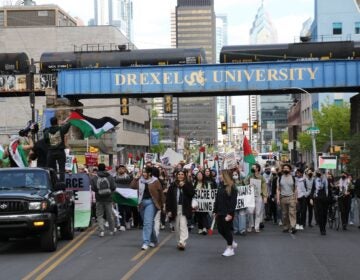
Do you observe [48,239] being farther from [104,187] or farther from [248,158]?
[248,158]

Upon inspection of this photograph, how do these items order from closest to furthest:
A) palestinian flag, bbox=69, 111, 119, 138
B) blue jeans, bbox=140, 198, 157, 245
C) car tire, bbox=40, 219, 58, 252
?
car tire, bbox=40, 219, 58, 252 → blue jeans, bbox=140, 198, 157, 245 → palestinian flag, bbox=69, 111, 119, 138

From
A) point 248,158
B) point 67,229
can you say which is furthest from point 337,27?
point 67,229

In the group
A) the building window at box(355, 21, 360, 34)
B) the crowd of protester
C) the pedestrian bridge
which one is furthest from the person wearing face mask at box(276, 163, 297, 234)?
the building window at box(355, 21, 360, 34)

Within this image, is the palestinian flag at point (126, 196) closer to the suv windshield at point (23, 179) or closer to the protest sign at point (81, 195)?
the protest sign at point (81, 195)

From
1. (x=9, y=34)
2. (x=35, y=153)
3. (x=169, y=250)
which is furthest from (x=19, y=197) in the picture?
(x=9, y=34)

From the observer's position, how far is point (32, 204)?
12.8 meters

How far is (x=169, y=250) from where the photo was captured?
13680 millimetres

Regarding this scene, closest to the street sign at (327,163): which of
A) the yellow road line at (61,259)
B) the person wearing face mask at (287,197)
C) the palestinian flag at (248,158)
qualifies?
the palestinian flag at (248,158)

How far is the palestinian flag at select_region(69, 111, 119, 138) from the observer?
22.8 m

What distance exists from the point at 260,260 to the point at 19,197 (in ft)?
15.4

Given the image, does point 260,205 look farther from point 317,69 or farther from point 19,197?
point 317,69

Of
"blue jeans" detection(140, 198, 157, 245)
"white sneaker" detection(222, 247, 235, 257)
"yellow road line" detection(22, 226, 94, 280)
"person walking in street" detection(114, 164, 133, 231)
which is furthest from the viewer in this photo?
"person walking in street" detection(114, 164, 133, 231)

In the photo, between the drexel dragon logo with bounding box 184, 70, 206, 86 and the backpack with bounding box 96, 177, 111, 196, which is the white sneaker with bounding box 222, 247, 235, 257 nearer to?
the backpack with bounding box 96, 177, 111, 196

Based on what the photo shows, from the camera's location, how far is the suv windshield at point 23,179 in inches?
542
